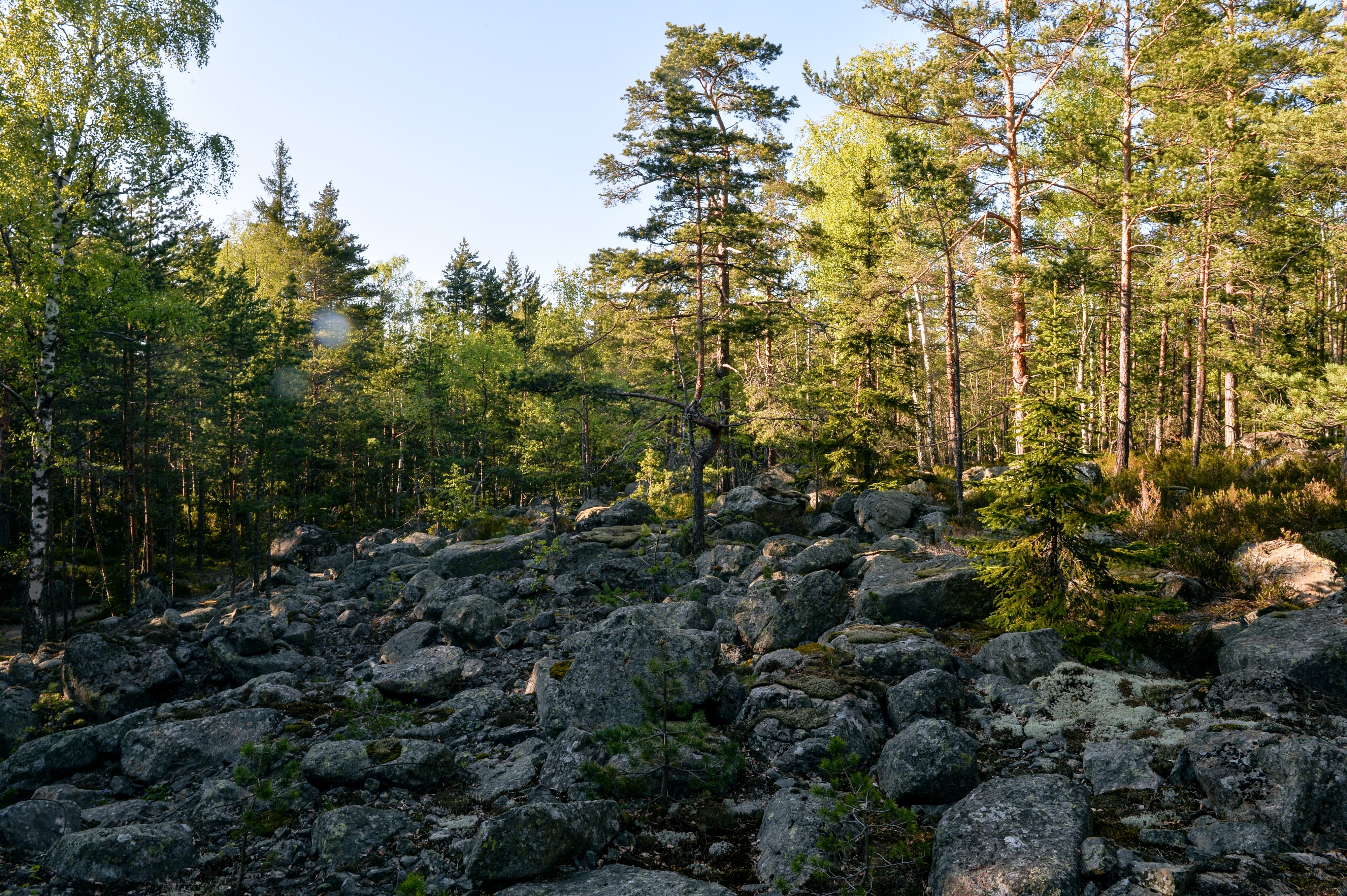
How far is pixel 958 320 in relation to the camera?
32.8 meters

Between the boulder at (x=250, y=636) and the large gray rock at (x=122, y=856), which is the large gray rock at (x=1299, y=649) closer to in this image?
the large gray rock at (x=122, y=856)

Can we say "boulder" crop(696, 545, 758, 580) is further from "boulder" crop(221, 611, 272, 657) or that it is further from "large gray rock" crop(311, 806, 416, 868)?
"large gray rock" crop(311, 806, 416, 868)

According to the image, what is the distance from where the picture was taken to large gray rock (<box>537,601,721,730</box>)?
7168 millimetres

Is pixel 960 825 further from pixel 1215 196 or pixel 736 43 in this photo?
pixel 1215 196

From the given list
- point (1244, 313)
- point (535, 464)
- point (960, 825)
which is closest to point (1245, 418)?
point (1244, 313)

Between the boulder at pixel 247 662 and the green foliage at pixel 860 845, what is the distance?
386 inches

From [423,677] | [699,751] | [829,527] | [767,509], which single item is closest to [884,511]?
[829,527]

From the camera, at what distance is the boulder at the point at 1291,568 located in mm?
9641

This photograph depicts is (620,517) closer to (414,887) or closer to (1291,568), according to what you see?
(1291,568)

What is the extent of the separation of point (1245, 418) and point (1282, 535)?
22857mm

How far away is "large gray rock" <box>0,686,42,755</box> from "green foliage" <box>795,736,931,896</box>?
414 inches

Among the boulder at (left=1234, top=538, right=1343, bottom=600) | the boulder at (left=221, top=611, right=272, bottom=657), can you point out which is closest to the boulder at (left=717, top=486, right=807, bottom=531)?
the boulder at (left=1234, top=538, right=1343, bottom=600)

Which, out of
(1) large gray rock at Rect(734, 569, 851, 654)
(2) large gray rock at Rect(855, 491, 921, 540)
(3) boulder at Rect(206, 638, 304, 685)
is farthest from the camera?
(2) large gray rock at Rect(855, 491, 921, 540)

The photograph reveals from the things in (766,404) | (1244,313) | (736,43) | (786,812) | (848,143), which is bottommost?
(786,812)
